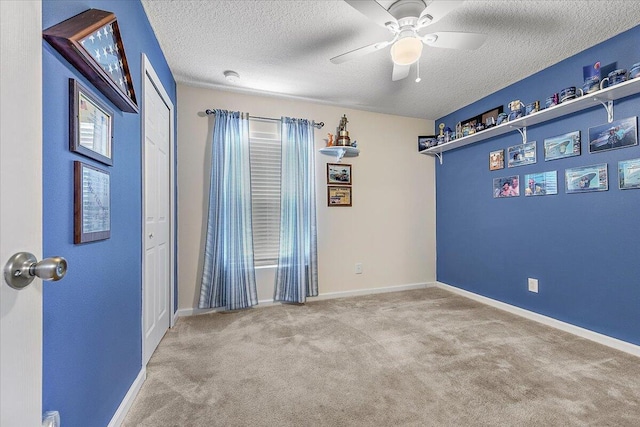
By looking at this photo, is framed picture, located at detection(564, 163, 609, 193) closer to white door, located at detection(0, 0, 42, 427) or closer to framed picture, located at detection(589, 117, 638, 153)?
framed picture, located at detection(589, 117, 638, 153)

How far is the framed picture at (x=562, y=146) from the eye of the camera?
2477 mm

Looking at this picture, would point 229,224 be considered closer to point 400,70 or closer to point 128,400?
point 128,400

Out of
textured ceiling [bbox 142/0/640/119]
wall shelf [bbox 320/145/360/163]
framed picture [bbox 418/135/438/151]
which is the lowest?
wall shelf [bbox 320/145/360/163]

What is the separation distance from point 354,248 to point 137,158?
270 cm

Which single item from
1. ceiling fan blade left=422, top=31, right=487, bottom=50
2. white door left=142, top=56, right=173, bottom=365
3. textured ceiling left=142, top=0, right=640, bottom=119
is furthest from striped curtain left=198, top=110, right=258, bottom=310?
ceiling fan blade left=422, top=31, right=487, bottom=50

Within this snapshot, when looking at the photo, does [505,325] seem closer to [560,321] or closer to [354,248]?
[560,321]

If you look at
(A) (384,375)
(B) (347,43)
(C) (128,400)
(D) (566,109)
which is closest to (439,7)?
(B) (347,43)

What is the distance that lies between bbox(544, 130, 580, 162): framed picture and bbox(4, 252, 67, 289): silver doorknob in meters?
3.46

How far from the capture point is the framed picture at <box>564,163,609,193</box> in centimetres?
229

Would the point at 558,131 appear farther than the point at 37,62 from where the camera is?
Yes

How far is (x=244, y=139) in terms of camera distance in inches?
124

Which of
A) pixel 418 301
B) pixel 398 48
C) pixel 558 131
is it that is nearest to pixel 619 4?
pixel 558 131

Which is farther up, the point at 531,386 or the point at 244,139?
the point at 244,139

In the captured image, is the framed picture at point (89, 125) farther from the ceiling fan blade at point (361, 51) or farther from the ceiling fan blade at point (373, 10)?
the ceiling fan blade at point (361, 51)
